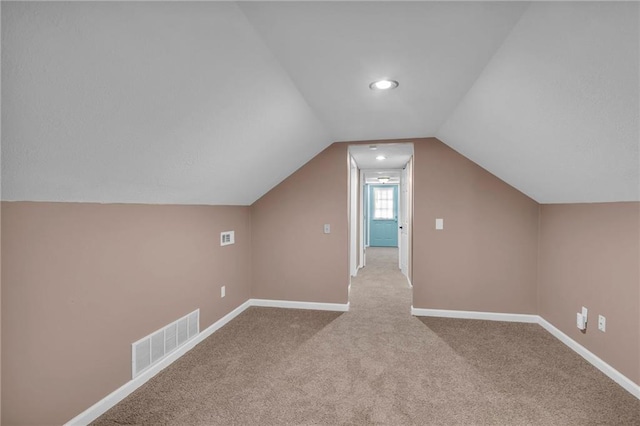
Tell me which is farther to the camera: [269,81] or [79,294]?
[269,81]

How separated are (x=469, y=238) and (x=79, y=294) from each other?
3.59 m

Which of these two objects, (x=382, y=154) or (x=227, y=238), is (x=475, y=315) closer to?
(x=382, y=154)

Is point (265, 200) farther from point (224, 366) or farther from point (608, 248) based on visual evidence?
point (608, 248)

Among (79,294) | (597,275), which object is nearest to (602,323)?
Answer: (597,275)

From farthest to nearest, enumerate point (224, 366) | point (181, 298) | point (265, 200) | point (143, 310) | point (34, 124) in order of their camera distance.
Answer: point (265, 200) → point (181, 298) → point (224, 366) → point (143, 310) → point (34, 124)

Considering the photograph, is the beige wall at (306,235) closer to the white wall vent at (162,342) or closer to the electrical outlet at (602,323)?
the white wall vent at (162,342)

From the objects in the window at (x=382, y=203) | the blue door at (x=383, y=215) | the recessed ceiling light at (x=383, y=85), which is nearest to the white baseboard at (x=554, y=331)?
the recessed ceiling light at (x=383, y=85)

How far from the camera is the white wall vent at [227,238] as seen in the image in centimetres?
335

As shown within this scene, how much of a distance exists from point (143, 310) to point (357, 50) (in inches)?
89.0

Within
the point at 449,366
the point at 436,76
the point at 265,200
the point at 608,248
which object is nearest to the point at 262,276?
the point at 265,200

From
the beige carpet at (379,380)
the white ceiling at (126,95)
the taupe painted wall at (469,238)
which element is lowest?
the beige carpet at (379,380)

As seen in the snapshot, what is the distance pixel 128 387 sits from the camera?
2078 mm

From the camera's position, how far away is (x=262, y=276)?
13.2 ft

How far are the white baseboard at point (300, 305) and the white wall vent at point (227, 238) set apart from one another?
965 millimetres
